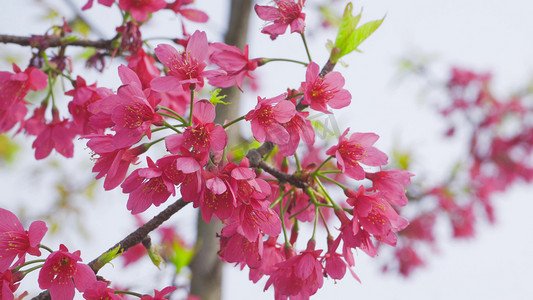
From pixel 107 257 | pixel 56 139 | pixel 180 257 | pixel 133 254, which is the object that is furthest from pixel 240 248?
pixel 133 254

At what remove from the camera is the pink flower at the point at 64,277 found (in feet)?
3.93

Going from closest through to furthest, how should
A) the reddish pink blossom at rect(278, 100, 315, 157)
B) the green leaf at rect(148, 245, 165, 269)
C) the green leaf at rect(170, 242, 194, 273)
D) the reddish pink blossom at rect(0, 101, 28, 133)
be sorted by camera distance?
the reddish pink blossom at rect(278, 100, 315, 157) < the green leaf at rect(148, 245, 165, 269) < the reddish pink blossom at rect(0, 101, 28, 133) < the green leaf at rect(170, 242, 194, 273)

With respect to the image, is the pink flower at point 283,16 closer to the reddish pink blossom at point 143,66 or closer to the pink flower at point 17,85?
the reddish pink blossom at point 143,66

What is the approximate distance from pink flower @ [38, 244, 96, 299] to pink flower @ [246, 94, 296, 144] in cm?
59

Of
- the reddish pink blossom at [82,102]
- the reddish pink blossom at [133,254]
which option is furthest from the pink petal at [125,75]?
the reddish pink blossom at [133,254]

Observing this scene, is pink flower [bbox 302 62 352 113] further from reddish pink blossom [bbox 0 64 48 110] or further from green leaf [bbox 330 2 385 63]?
reddish pink blossom [bbox 0 64 48 110]

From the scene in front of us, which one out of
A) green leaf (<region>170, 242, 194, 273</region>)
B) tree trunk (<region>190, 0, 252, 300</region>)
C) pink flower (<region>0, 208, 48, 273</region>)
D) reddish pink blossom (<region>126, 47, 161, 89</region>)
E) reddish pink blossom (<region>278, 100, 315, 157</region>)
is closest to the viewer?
pink flower (<region>0, 208, 48, 273</region>)

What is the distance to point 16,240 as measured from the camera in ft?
4.01

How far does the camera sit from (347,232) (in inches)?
51.4

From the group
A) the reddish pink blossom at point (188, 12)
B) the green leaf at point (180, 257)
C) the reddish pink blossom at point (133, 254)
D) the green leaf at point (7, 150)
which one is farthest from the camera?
the green leaf at point (7, 150)

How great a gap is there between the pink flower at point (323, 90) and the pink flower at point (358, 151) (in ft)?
0.37

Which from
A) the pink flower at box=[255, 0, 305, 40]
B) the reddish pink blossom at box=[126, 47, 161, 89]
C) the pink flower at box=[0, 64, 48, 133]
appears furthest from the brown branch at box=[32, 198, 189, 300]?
the pink flower at box=[0, 64, 48, 133]

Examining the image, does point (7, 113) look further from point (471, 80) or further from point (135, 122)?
point (471, 80)

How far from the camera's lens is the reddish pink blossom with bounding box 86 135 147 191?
1.20m
